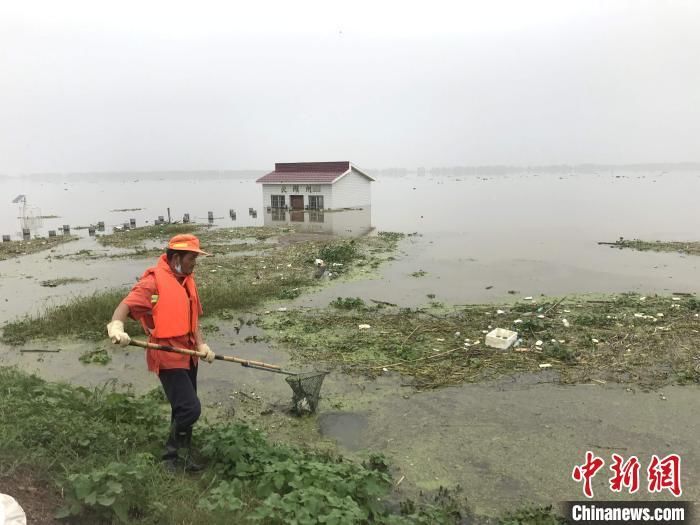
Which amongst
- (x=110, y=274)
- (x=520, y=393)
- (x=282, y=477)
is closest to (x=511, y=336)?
(x=520, y=393)

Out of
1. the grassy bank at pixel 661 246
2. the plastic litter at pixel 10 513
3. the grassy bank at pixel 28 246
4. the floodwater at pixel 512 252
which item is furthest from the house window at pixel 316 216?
the plastic litter at pixel 10 513

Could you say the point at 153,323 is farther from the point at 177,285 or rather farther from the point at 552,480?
the point at 552,480

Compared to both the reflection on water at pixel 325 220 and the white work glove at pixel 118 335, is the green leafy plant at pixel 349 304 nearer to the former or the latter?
the white work glove at pixel 118 335

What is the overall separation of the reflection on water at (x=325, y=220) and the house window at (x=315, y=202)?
1080mm

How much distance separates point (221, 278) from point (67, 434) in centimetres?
1108

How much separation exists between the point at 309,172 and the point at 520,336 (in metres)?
36.2

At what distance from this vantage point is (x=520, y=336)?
30.2 ft

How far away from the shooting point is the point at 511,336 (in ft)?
28.5

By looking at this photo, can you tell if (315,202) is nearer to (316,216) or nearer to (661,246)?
(316,216)

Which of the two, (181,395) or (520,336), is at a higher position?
(181,395)

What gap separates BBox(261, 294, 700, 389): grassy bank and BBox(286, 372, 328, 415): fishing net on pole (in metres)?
1.56

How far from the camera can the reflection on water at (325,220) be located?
30.0 m

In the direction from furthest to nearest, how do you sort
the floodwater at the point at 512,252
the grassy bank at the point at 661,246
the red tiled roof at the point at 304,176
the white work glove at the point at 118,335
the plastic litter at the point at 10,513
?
the red tiled roof at the point at 304,176 < the grassy bank at the point at 661,246 < the floodwater at the point at 512,252 < the white work glove at the point at 118,335 < the plastic litter at the point at 10,513

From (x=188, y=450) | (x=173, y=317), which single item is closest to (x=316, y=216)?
(x=188, y=450)
